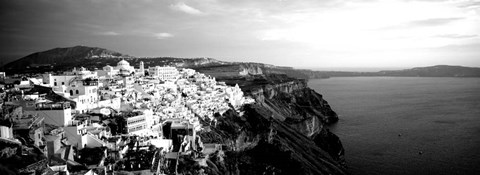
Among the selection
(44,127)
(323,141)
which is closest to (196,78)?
(323,141)

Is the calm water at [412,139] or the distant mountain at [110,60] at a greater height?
the distant mountain at [110,60]

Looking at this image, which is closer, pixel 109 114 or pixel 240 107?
pixel 109 114

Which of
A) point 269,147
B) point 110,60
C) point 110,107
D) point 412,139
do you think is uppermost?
point 110,60

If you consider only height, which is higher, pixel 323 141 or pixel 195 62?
pixel 195 62

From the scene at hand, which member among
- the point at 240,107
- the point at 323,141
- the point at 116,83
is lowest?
the point at 323,141

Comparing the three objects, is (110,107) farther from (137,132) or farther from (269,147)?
(269,147)

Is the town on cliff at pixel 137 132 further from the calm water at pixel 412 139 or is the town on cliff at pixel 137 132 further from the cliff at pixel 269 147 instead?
the calm water at pixel 412 139

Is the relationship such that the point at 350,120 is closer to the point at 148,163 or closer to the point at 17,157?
the point at 148,163

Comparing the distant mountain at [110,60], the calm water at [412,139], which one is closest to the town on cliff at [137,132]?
the calm water at [412,139]

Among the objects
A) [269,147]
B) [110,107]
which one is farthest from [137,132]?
[269,147]
